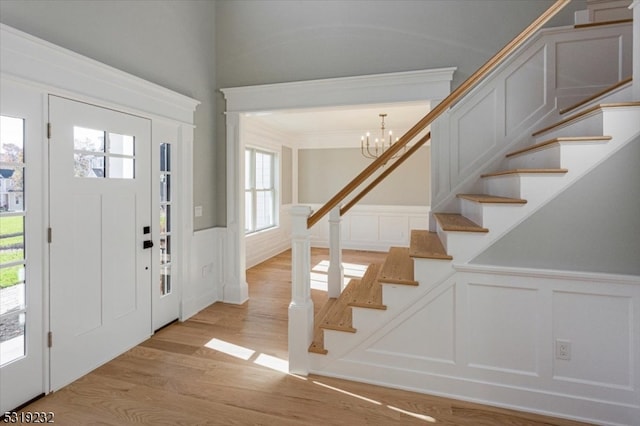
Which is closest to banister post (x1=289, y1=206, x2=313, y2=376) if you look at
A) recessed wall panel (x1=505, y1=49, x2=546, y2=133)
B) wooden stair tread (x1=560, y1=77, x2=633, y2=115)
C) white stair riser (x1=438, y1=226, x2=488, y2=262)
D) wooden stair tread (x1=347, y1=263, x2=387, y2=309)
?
wooden stair tread (x1=347, y1=263, x2=387, y2=309)

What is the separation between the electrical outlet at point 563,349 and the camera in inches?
75.8

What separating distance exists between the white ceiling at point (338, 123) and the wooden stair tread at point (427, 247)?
245 cm

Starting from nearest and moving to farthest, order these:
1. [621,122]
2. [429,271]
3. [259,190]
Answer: [621,122]
[429,271]
[259,190]

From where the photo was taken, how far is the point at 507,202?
192 centimetres

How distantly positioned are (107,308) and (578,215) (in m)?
3.33

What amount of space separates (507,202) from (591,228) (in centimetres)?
47

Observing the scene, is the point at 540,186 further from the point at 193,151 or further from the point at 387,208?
the point at 387,208

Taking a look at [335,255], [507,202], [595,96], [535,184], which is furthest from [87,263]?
[595,96]

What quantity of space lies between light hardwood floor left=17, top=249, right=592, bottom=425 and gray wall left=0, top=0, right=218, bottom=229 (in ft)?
4.86

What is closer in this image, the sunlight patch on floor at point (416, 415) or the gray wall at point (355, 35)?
the sunlight patch on floor at point (416, 415)

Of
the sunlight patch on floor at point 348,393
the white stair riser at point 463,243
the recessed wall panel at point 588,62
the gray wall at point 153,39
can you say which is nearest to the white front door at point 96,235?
the gray wall at point 153,39

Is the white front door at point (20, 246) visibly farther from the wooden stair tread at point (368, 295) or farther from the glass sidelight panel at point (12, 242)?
the wooden stair tread at point (368, 295)

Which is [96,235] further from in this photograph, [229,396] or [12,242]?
[229,396]

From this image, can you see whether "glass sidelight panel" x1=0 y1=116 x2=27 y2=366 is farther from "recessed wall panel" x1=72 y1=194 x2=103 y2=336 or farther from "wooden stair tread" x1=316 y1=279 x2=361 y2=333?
"wooden stair tread" x1=316 y1=279 x2=361 y2=333
